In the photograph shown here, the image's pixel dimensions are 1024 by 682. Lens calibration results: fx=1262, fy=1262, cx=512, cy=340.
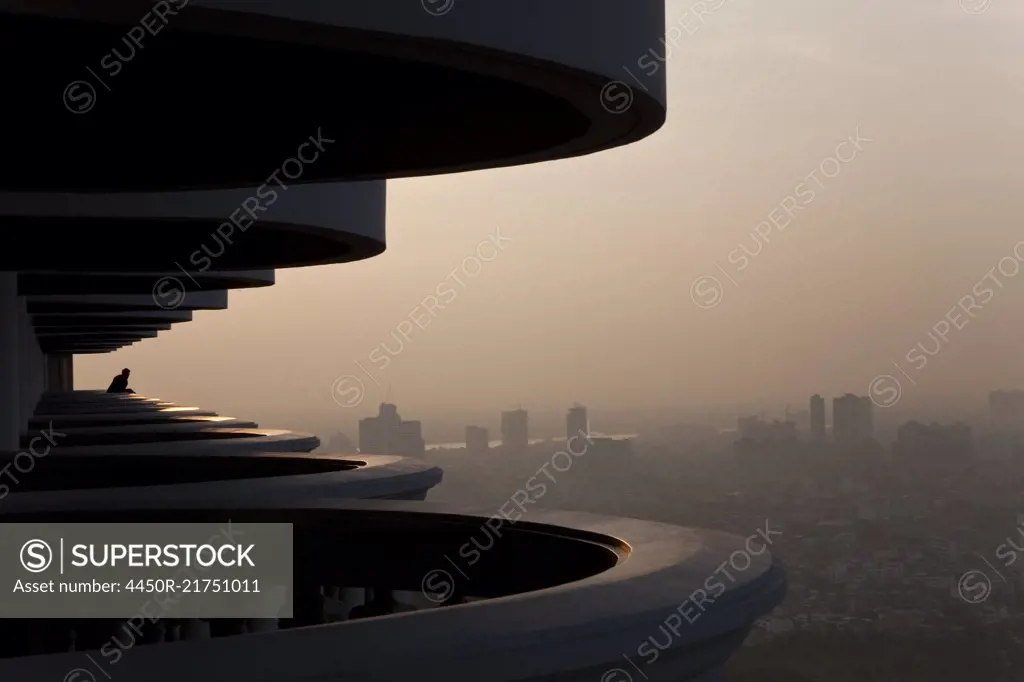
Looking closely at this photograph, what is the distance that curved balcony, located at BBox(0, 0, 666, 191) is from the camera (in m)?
6.88

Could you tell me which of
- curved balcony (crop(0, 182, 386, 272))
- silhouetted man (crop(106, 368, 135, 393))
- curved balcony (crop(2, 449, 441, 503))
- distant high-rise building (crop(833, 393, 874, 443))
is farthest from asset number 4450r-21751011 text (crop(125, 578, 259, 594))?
silhouetted man (crop(106, 368, 135, 393))

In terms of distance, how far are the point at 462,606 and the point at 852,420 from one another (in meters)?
51.0

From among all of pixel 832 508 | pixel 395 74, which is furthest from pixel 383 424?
pixel 395 74

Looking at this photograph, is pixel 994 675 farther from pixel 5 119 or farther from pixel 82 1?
pixel 82 1

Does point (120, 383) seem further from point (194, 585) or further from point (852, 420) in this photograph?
point (194, 585)

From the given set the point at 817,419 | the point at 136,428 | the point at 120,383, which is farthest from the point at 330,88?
the point at 120,383

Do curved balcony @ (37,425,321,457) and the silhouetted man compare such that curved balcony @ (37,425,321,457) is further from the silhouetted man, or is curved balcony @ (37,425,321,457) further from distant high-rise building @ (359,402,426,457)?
the silhouetted man

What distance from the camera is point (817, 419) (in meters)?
56.8

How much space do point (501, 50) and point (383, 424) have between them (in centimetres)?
4555

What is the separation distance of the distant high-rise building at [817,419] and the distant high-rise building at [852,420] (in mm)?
760

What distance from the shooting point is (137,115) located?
12.0 m

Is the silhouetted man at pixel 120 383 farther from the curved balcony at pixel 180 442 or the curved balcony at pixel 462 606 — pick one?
the curved balcony at pixel 462 606

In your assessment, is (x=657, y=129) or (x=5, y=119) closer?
(x=657, y=129)

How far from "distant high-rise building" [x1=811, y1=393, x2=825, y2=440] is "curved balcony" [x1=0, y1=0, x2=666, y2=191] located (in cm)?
4541
